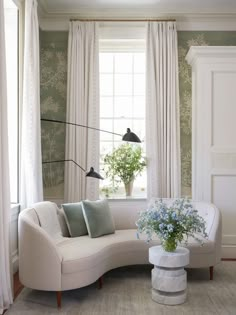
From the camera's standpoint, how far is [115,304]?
3443 mm

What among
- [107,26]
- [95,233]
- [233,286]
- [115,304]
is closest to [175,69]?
[107,26]

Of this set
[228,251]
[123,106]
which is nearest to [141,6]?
[123,106]

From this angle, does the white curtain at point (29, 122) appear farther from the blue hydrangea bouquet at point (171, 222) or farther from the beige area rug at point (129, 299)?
the blue hydrangea bouquet at point (171, 222)

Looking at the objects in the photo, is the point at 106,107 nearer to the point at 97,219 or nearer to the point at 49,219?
the point at 97,219

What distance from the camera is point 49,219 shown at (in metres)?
3.95

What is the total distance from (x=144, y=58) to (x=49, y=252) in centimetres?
320

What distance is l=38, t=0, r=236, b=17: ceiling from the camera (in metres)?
5.03

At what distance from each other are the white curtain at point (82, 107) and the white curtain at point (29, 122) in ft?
2.76

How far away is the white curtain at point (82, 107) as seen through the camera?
204 inches

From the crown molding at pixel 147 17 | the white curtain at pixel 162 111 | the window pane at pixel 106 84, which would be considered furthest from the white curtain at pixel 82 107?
the white curtain at pixel 162 111

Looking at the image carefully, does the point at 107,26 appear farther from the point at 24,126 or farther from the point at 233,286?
the point at 233,286

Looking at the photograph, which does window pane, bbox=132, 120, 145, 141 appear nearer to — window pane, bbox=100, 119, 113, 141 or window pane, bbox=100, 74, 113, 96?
window pane, bbox=100, 119, 113, 141

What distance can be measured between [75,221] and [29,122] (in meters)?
1.18

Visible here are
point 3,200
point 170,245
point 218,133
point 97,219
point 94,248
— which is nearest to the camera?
point 3,200
